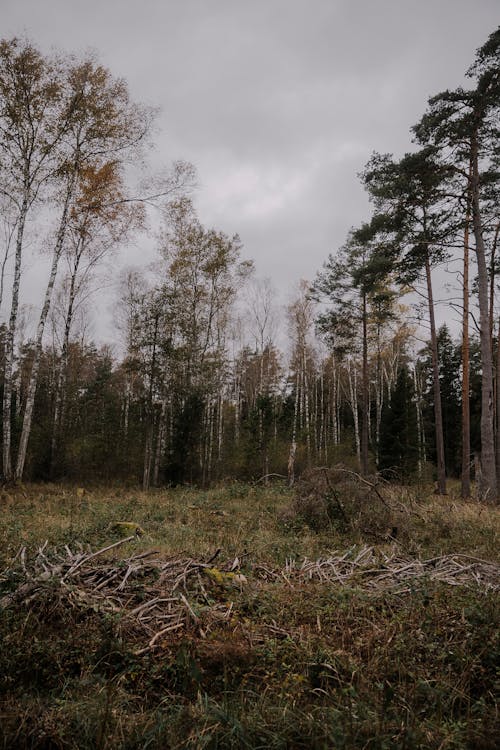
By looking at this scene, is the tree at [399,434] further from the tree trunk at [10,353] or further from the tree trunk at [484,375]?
the tree trunk at [10,353]

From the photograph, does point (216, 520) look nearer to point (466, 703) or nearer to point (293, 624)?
point (293, 624)

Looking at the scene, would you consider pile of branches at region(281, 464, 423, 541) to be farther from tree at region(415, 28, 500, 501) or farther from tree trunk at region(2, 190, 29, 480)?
tree trunk at region(2, 190, 29, 480)

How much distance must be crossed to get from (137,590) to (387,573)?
2591 millimetres

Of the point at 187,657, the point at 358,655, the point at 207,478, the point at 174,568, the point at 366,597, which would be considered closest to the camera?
the point at 187,657

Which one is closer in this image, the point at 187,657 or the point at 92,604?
the point at 187,657

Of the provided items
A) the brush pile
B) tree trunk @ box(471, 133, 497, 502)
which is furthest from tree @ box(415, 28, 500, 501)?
the brush pile

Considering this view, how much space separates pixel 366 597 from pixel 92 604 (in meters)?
2.30

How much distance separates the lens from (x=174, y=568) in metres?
3.76

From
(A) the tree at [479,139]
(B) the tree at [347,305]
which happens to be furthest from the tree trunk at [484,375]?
(B) the tree at [347,305]

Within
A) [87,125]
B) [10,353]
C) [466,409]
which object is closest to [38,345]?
[10,353]

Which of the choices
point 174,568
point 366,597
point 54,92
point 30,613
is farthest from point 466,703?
point 54,92

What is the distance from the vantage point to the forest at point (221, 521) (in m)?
2.09

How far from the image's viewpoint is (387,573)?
13.3ft

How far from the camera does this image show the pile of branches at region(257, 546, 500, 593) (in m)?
3.75
